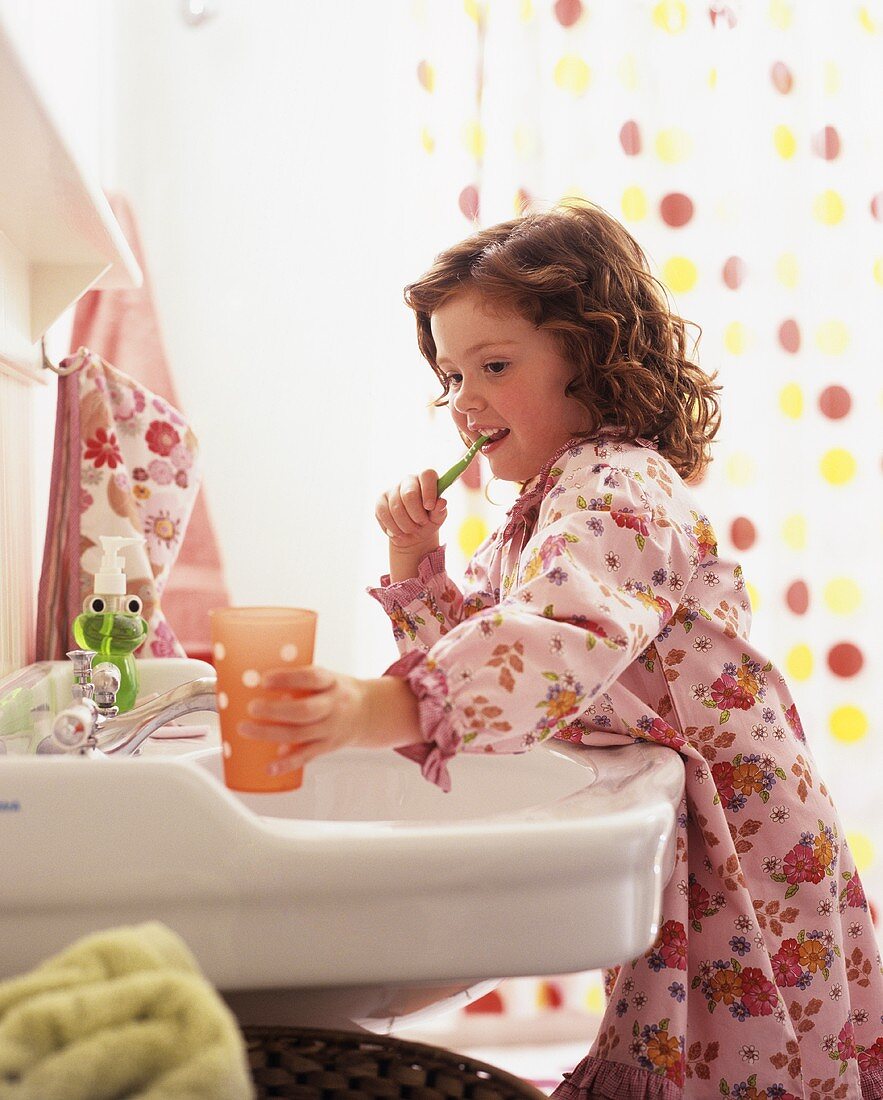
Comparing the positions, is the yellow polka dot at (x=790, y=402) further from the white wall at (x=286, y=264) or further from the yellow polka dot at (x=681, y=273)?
the white wall at (x=286, y=264)

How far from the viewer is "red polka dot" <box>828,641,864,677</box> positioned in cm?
185

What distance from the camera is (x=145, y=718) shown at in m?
0.81

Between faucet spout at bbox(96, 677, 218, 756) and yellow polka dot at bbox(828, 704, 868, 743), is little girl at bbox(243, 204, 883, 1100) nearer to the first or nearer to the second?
faucet spout at bbox(96, 677, 218, 756)

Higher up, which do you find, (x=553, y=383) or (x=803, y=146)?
(x=803, y=146)

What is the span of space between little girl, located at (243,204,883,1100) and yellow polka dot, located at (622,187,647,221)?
72 cm

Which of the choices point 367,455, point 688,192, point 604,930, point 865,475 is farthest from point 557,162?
point 604,930

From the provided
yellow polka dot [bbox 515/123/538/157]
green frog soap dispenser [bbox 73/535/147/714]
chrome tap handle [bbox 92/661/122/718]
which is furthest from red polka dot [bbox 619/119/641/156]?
chrome tap handle [bbox 92/661/122/718]

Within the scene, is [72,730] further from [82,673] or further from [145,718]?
[82,673]

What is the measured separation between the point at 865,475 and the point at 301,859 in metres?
1.53

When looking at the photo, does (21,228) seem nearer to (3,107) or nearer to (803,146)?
(3,107)

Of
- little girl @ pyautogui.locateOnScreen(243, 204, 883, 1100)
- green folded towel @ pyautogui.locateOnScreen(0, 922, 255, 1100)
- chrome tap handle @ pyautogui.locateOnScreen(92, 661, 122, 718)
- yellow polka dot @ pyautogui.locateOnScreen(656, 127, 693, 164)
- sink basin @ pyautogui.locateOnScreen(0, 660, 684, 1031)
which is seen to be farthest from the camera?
yellow polka dot @ pyautogui.locateOnScreen(656, 127, 693, 164)

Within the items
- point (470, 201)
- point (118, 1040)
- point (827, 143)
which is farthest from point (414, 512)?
point (827, 143)

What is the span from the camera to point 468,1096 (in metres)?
0.61

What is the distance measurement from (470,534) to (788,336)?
61cm
